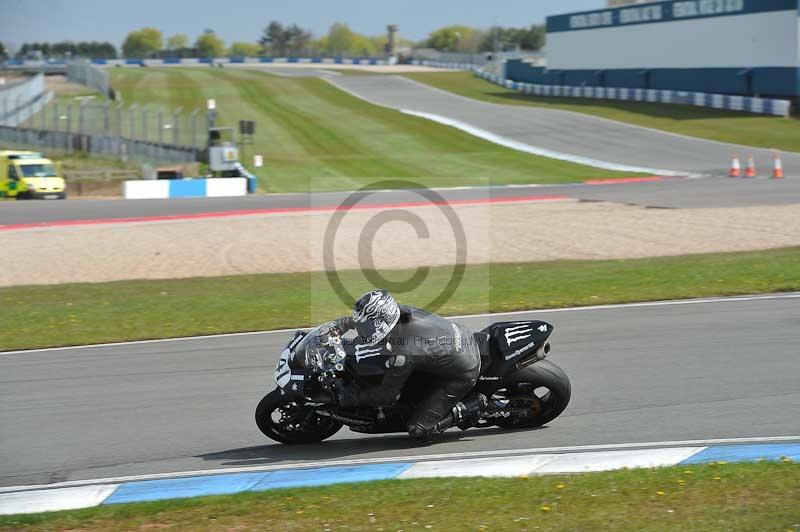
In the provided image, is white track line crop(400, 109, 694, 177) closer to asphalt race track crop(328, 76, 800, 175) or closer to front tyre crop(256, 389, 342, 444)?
asphalt race track crop(328, 76, 800, 175)

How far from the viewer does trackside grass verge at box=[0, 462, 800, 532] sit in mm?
6238

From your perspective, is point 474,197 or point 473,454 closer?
point 473,454

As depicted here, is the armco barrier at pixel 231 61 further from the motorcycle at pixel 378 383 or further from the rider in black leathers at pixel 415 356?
the rider in black leathers at pixel 415 356

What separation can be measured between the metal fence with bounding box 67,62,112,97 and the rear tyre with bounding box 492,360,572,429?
214ft

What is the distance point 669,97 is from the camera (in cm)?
6000

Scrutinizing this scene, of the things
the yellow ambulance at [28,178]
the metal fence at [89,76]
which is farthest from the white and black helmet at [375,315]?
the metal fence at [89,76]

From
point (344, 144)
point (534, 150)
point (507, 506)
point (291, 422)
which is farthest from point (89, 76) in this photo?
Answer: point (507, 506)

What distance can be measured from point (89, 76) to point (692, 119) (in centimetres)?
4550

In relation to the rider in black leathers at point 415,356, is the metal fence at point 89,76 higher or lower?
higher

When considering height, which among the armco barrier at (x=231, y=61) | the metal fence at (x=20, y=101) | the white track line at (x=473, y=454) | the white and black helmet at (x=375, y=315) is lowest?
the white track line at (x=473, y=454)

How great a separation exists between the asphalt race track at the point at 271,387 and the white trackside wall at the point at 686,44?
43.9 metres

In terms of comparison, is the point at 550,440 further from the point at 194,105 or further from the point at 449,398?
the point at 194,105

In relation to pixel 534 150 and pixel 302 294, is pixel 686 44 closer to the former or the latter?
pixel 534 150

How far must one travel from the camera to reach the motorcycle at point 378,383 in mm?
8234
